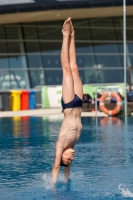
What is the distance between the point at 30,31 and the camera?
119 ft

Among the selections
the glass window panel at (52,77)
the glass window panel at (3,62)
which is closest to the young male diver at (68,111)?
the glass window panel at (3,62)

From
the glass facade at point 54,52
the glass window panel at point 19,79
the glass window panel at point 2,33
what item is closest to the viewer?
the glass window panel at point 19,79

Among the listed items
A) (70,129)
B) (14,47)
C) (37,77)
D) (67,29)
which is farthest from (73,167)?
(14,47)

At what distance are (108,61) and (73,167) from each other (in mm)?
27543

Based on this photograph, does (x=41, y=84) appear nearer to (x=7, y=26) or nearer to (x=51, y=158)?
(x=7, y=26)

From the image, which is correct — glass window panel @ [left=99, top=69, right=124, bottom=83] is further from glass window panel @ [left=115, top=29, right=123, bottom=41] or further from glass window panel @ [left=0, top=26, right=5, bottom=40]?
glass window panel @ [left=0, top=26, right=5, bottom=40]

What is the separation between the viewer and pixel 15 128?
18.1 metres

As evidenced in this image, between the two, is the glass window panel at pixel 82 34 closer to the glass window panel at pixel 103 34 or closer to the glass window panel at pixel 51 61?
the glass window panel at pixel 103 34

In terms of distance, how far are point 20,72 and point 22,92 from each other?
449 centimetres

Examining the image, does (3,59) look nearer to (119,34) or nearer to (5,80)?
(5,80)

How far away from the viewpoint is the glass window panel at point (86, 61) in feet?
119

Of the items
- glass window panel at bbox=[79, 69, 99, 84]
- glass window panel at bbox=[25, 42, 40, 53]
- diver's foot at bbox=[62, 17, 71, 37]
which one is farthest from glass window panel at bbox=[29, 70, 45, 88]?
diver's foot at bbox=[62, 17, 71, 37]

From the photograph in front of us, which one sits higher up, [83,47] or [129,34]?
[129,34]

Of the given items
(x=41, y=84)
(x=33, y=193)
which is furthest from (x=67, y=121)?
(x=41, y=84)
